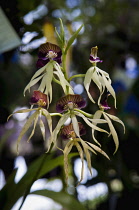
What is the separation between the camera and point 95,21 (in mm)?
1392

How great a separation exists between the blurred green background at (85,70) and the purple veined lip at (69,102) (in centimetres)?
20

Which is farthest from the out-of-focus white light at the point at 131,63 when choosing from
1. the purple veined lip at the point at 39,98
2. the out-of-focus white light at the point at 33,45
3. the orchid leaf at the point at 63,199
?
the purple veined lip at the point at 39,98

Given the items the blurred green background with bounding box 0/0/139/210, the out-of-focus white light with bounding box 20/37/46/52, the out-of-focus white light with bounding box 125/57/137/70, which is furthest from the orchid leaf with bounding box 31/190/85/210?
the out-of-focus white light with bounding box 125/57/137/70

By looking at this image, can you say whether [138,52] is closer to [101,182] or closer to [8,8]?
[101,182]

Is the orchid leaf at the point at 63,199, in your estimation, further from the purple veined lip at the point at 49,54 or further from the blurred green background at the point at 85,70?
the purple veined lip at the point at 49,54

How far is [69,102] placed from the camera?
0.40m

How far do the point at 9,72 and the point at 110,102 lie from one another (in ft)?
1.06

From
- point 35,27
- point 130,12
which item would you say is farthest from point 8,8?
point 130,12

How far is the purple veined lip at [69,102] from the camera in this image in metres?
0.40

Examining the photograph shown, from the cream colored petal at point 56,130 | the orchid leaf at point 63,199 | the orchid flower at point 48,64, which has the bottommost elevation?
the orchid leaf at point 63,199

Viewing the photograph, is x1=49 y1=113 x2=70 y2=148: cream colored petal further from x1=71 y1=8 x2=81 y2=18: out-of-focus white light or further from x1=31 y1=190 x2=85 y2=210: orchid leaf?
x1=71 y1=8 x2=81 y2=18: out-of-focus white light

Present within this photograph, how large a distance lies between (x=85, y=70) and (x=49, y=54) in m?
0.74

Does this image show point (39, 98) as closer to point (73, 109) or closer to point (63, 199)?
point (73, 109)

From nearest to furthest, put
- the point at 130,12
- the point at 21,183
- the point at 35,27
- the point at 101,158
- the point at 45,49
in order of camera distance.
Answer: the point at 45,49
the point at 21,183
the point at 35,27
the point at 101,158
the point at 130,12
